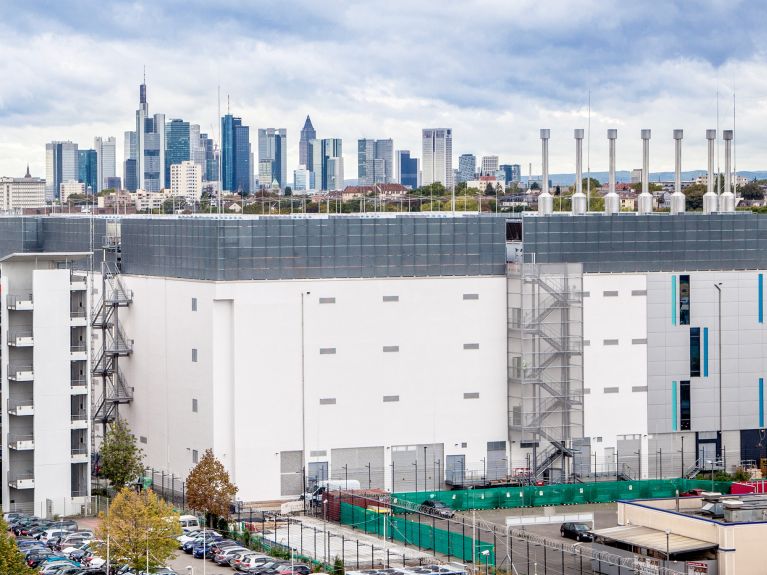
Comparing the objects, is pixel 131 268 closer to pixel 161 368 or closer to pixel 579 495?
pixel 161 368

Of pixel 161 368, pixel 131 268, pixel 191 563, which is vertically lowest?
pixel 191 563

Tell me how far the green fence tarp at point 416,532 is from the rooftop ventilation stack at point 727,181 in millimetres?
32398

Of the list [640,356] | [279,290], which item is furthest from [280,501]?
[640,356]

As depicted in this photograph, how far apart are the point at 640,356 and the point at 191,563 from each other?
31.8 meters

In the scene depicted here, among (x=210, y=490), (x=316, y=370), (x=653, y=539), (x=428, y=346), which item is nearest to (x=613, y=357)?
(x=428, y=346)

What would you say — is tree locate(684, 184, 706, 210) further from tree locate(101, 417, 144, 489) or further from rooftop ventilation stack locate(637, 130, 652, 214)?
tree locate(101, 417, 144, 489)

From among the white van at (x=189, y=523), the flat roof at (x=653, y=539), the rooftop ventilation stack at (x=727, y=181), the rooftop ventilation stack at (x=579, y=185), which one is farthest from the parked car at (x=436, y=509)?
the rooftop ventilation stack at (x=727, y=181)

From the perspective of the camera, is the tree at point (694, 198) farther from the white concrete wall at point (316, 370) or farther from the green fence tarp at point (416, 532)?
the green fence tarp at point (416, 532)

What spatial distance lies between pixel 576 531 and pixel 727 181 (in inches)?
1357

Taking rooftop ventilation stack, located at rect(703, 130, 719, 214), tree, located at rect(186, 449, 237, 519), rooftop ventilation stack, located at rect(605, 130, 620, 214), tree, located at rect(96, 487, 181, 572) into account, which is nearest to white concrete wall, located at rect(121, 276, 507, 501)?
tree, located at rect(186, 449, 237, 519)

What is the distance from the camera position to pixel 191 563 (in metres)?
63.7

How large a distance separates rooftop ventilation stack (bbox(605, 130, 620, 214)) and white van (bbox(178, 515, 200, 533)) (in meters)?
31.7

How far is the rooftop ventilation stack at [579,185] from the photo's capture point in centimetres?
9094

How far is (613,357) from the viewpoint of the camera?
85.2 metres
